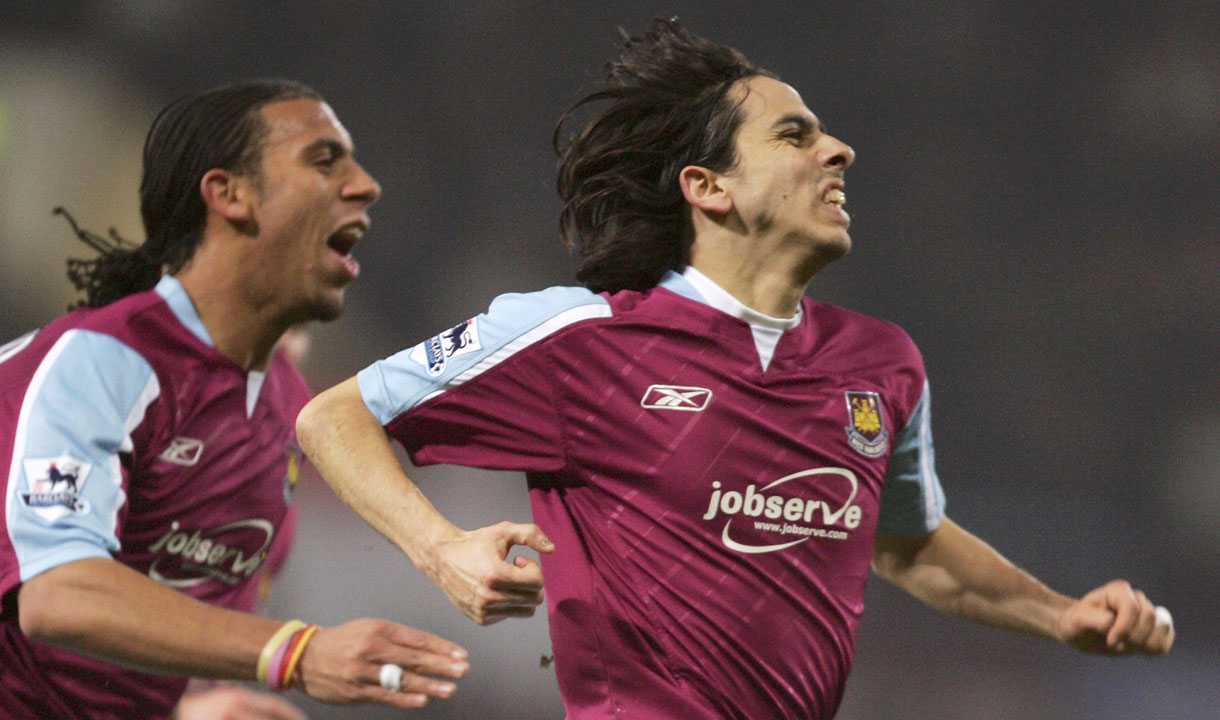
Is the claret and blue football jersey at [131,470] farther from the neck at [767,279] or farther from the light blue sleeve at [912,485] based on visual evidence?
the light blue sleeve at [912,485]

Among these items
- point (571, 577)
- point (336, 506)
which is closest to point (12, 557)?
point (571, 577)

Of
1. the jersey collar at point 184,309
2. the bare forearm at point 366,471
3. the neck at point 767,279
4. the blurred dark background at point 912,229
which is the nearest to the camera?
the bare forearm at point 366,471

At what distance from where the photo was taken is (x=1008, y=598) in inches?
115

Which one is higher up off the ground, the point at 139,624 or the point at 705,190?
the point at 705,190

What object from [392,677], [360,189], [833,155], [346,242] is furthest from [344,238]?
[392,677]

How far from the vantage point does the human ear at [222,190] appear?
133 inches

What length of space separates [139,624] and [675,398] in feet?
3.62

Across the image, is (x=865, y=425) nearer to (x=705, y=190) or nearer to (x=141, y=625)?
(x=705, y=190)

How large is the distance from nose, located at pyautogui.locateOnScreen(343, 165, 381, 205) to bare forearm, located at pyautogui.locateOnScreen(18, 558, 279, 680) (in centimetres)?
127

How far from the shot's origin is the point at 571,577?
8.19 feet

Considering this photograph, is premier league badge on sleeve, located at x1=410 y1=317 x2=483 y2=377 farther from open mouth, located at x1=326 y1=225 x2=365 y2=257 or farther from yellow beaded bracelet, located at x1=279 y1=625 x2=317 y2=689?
open mouth, located at x1=326 y1=225 x2=365 y2=257

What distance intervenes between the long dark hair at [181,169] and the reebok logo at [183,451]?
1.84 feet

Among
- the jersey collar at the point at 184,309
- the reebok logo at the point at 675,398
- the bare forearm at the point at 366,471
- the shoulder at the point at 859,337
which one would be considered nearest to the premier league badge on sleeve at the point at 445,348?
the bare forearm at the point at 366,471

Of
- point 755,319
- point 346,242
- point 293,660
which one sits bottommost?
point 293,660
